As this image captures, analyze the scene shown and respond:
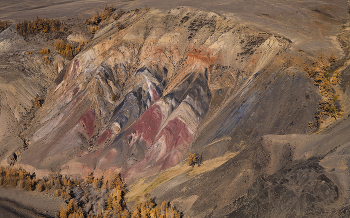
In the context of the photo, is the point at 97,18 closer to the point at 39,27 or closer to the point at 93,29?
the point at 93,29

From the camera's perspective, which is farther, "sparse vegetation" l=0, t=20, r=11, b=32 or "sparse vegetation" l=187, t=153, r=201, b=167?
"sparse vegetation" l=0, t=20, r=11, b=32

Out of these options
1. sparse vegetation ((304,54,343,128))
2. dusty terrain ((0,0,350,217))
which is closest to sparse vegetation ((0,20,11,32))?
dusty terrain ((0,0,350,217))

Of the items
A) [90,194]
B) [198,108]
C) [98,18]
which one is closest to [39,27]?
[98,18]

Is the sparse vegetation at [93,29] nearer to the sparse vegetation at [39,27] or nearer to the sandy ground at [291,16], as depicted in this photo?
the sparse vegetation at [39,27]

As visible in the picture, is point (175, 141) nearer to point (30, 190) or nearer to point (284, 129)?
point (284, 129)

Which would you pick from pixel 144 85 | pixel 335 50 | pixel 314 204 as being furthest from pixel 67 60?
pixel 314 204

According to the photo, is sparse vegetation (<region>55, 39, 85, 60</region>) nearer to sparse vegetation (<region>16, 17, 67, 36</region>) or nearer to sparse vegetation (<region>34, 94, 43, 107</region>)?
sparse vegetation (<region>16, 17, 67, 36</region>)
